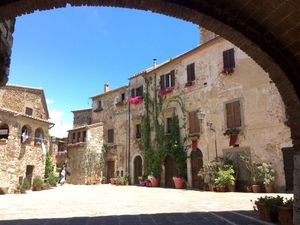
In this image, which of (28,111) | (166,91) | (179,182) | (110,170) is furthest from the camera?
(110,170)

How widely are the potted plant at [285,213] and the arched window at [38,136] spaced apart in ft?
65.7

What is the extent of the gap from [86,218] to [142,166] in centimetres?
1819

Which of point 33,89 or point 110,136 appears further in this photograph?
point 110,136

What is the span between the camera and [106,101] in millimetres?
31797

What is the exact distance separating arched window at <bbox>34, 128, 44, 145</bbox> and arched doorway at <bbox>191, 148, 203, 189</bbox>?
37.9 ft

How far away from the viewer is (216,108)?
771 inches

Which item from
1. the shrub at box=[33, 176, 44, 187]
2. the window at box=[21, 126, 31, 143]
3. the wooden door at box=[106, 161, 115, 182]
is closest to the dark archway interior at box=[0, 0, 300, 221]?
the window at box=[21, 126, 31, 143]

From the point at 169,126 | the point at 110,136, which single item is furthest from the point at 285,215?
the point at 110,136

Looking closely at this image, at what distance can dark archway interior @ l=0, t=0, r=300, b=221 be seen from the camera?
4.27 m

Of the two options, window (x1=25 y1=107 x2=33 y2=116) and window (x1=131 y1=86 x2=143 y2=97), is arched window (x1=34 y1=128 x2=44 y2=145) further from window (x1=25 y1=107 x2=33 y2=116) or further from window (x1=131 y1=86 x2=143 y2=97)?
window (x1=131 y1=86 x2=143 y2=97)

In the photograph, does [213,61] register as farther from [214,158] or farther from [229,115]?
[214,158]

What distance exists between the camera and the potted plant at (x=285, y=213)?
233 inches

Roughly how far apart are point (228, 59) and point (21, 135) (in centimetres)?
1494

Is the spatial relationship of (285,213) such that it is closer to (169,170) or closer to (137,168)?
(169,170)
